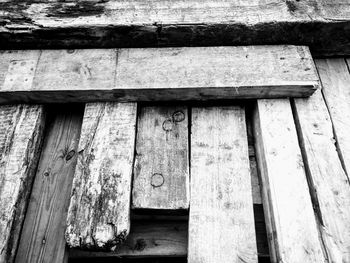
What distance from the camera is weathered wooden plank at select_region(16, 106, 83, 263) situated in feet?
4.14

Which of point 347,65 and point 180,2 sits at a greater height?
point 180,2

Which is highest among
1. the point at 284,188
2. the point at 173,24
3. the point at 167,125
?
the point at 173,24

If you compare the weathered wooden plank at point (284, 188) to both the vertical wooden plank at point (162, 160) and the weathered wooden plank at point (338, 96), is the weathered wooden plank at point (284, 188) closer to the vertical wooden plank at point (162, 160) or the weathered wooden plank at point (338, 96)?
the weathered wooden plank at point (338, 96)

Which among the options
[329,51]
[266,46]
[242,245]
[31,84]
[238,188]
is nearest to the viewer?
[242,245]

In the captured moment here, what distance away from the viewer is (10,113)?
1.46 metres

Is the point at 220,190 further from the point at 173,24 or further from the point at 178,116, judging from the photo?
the point at 173,24

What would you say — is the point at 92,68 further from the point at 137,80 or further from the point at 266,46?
the point at 266,46

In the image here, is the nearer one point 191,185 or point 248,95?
point 191,185

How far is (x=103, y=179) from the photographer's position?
1.28m

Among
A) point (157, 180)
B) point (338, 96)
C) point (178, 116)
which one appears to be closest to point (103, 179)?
point (157, 180)

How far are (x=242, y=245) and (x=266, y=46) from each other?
3.16 ft

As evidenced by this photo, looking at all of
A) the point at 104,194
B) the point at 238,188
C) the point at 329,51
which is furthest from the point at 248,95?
the point at 104,194

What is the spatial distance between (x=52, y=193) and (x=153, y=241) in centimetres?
50

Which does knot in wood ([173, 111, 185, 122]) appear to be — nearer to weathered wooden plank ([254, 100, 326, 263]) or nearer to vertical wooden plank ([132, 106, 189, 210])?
vertical wooden plank ([132, 106, 189, 210])
